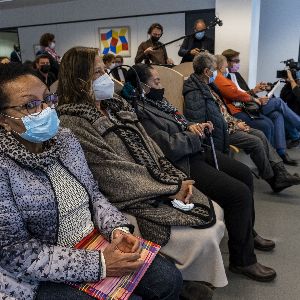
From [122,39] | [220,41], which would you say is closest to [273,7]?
[220,41]

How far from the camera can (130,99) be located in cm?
193

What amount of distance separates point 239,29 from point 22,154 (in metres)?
4.55

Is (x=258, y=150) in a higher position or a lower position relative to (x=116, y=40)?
lower

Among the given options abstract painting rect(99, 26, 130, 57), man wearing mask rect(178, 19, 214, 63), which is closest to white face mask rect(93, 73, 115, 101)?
man wearing mask rect(178, 19, 214, 63)

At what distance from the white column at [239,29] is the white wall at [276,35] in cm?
147

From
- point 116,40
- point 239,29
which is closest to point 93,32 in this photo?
point 116,40

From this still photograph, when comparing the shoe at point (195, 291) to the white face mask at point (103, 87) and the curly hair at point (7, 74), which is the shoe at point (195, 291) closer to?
the white face mask at point (103, 87)

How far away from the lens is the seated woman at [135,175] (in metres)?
1.33

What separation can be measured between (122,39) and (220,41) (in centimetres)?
300

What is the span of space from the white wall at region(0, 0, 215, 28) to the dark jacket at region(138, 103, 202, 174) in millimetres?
5228

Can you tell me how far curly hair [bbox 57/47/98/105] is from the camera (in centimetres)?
156

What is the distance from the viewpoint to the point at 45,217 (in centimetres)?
106

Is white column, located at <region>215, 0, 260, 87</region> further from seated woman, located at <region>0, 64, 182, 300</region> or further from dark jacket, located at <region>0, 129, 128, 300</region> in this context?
dark jacket, located at <region>0, 129, 128, 300</region>

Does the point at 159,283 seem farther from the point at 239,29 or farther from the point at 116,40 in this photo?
the point at 116,40
